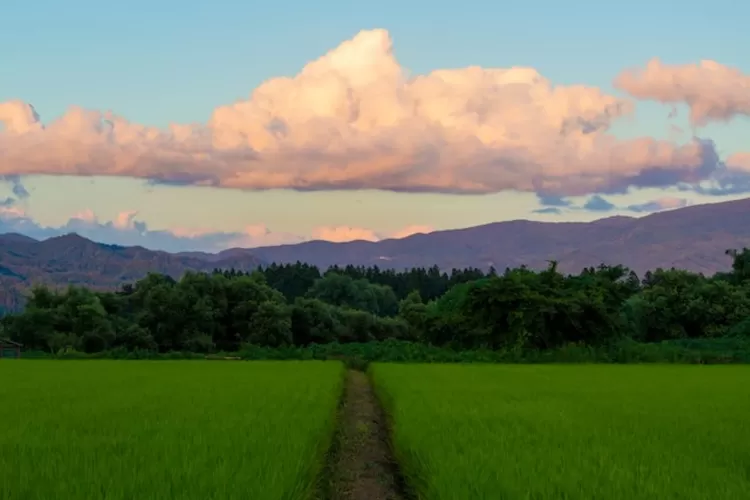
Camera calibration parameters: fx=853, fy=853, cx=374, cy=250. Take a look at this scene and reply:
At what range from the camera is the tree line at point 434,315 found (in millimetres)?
37750

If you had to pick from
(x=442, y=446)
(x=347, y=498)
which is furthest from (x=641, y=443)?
(x=347, y=498)

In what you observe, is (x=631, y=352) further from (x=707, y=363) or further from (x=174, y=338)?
(x=174, y=338)

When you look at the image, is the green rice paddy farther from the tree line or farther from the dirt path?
the tree line

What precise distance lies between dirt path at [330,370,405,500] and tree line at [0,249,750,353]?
2369 centimetres

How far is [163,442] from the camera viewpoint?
827 cm

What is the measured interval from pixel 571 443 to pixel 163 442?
4.06 metres

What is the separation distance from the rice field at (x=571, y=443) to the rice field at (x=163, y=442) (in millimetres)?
1150

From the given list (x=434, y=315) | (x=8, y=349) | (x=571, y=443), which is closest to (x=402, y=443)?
(x=571, y=443)

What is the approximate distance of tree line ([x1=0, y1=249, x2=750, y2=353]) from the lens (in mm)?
37750

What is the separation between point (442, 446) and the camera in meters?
8.16

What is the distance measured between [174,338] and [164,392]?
→ 41.9m

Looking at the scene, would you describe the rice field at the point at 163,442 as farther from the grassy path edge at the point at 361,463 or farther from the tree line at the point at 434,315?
the tree line at the point at 434,315

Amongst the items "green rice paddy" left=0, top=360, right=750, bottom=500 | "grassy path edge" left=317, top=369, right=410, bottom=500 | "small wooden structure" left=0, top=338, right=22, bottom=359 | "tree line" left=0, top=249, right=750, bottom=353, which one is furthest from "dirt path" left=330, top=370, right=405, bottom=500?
"small wooden structure" left=0, top=338, right=22, bottom=359

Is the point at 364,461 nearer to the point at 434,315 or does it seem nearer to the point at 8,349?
the point at 434,315
